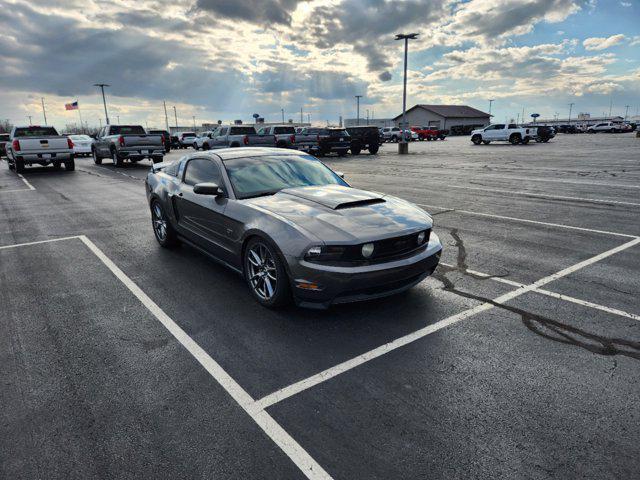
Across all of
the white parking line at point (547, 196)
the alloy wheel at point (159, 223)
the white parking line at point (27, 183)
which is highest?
the alloy wheel at point (159, 223)

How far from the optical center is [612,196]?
1034cm

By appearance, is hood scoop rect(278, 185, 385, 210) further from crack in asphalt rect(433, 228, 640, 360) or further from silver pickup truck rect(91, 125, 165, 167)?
silver pickup truck rect(91, 125, 165, 167)

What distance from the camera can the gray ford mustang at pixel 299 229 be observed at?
379cm

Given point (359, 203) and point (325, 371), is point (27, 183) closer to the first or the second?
point (359, 203)

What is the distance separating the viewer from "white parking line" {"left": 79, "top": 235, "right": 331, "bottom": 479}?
2.36 metres

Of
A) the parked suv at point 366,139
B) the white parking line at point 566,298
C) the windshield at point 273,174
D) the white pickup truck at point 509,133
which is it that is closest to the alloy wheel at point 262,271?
the windshield at point 273,174

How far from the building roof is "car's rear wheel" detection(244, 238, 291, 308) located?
103857mm

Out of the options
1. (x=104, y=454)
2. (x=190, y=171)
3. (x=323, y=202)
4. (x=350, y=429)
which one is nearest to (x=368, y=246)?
(x=323, y=202)

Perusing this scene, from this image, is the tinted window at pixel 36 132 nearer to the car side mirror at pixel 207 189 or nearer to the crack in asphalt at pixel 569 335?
the car side mirror at pixel 207 189

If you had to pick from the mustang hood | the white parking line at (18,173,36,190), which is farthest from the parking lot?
the white parking line at (18,173,36,190)

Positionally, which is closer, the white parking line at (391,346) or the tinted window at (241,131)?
the white parking line at (391,346)

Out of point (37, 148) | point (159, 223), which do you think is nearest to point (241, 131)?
point (37, 148)

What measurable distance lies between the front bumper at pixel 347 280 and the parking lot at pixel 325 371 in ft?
0.96

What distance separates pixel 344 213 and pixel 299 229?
22.3 inches
